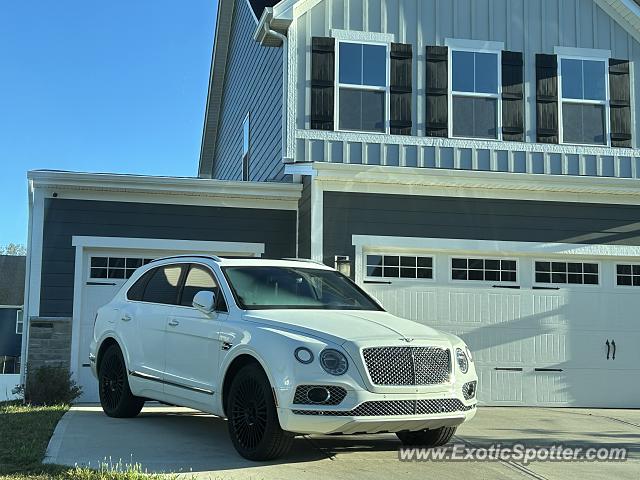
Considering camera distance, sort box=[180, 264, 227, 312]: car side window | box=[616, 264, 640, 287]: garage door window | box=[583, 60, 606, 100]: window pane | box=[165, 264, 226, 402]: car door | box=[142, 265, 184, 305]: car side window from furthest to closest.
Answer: box=[583, 60, 606, 100]: window pane
box=[616, 264, 640, 287]: garage door window
box=[142, 265, 184, 305]: car side window
box=[180, 264, 227, 312]: car side window
box=[165, 264, 226, 402]: car door

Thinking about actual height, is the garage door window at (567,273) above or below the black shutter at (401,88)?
below

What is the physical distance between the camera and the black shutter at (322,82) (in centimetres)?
1309

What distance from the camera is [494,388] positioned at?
12984 millimetres

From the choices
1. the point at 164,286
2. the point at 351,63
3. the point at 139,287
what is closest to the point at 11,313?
the point at 351,63

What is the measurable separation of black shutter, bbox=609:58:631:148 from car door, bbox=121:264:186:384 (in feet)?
27.8

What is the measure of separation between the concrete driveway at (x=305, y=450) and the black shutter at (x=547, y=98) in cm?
540

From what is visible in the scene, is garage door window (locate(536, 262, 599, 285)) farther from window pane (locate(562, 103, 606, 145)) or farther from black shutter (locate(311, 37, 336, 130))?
Answer: black shutter (locate(311, 37, 336, 130))

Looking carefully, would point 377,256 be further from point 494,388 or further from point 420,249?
point 494,388

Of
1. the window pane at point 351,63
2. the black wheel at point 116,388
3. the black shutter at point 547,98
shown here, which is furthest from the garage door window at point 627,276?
the black wheel at point 116,388

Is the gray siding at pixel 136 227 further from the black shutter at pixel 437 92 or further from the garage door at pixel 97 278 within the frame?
the black shutter at pixel 437 92

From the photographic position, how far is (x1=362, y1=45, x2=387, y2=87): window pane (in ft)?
44.1

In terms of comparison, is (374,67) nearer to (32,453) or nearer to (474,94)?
(474,94)

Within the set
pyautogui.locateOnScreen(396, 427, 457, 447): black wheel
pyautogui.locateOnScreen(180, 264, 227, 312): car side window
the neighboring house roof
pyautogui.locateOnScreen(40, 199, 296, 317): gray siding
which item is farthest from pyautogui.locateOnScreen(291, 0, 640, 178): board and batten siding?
the neighboring house roof

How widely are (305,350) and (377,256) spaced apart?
6684 millimetres
